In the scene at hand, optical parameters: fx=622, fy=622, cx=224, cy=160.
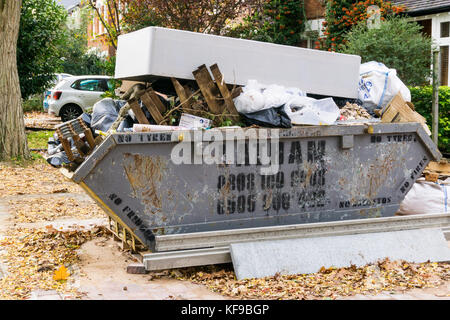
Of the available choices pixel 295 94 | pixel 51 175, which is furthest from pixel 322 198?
pixel 51 175

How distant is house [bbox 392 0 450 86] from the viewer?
15203mm

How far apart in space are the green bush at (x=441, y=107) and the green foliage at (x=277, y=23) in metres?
7.08

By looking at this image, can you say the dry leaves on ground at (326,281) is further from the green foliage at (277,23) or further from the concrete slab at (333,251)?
the green foliage at (277,23)

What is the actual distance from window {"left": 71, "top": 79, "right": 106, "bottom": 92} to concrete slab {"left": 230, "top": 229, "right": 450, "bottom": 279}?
56.1 feet

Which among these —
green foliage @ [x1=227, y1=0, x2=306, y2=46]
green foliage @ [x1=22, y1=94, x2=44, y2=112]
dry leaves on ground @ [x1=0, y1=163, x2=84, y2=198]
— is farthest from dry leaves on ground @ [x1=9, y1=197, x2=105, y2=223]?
green foliage @ [x1=22, y1=94, x2=44, y2=112]

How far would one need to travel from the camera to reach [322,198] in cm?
562

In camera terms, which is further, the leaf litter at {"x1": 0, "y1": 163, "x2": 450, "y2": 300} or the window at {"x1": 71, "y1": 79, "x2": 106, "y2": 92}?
the window at {"x1": 71, "y1": 79, "x2": 106, "y2": 92}

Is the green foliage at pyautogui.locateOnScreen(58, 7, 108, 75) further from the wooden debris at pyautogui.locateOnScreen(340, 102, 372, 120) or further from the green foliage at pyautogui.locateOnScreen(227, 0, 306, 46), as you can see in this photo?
the wooden debris at pyautogui.locateOnScreen(340, 102, 372, 120)

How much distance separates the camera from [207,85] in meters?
5.38

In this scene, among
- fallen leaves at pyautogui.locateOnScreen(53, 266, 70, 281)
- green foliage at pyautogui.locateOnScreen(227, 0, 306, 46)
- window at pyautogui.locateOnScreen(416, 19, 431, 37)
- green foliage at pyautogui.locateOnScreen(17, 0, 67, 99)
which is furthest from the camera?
green foliage at pyautogui.locateOnScreen(227, 0, 306, 46)

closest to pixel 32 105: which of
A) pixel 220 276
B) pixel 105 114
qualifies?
pixel 105 114

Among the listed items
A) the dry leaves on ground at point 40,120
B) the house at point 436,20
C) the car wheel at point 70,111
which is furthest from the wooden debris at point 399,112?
the car wheel at point 70,111

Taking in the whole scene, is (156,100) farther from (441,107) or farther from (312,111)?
(441,107)
